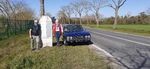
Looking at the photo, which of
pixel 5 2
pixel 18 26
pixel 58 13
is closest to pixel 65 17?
pixel 58 13

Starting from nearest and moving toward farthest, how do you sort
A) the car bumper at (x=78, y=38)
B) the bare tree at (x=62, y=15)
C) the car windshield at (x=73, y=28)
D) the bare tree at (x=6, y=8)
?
the car bumper at (x=78, y=38), the car windshield at (x=73, y=28), the bare tree at (x=6, y=8), the bare tree at (x=62, y=15)

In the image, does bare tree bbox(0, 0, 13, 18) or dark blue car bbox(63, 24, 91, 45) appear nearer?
dark blue car bbox(63, 24, 91, 45)

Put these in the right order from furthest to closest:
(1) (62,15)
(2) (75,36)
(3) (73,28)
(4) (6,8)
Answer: (1) (62,15), (4) (6,8), (3) (73,28), (2) (75,36)

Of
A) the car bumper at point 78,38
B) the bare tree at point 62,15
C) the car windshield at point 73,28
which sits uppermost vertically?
the bare tree at point 62,15

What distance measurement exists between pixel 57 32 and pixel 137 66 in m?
6.31

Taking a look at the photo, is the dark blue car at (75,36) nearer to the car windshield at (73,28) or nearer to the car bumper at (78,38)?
the car bumper at (78,38)

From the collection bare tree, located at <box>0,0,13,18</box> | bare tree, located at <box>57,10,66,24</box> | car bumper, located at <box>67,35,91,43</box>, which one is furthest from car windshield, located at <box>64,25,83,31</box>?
bare tree, located at <box>57,10,66,24</box>

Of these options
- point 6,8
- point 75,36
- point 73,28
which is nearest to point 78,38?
point 75,36

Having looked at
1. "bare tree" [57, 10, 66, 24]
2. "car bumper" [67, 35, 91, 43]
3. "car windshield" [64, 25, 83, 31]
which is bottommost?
"car bumper" [67, 35, 91, 43]

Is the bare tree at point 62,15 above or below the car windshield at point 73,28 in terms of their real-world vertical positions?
above

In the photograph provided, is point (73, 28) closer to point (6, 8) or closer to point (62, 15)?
point (6, 8)

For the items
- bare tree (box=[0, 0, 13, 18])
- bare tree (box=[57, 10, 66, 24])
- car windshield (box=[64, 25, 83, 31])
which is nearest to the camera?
car windshield (box=[64, 25, 83, 31])

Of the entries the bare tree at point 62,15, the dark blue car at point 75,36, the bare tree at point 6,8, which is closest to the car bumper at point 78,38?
the dark blue car at point 75,36

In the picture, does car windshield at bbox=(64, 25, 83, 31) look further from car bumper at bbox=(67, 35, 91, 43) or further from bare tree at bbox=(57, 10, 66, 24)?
bare tree at bbox=(57, 10, 66, 24)
